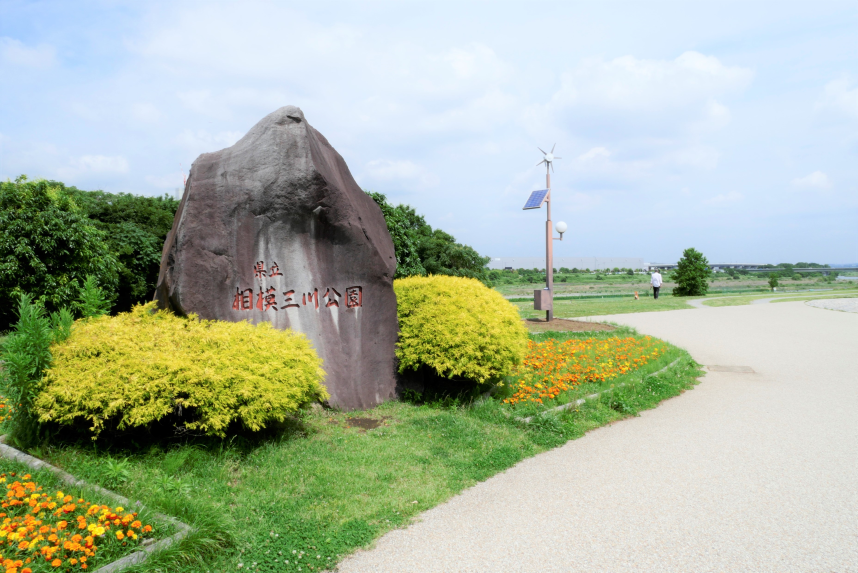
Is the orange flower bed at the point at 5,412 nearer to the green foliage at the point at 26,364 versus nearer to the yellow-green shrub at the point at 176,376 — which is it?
the green foliage at the point at 26,364

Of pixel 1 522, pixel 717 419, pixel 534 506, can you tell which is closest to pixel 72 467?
pixel 1 522

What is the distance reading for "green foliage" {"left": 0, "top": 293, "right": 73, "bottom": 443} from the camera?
4.61 m

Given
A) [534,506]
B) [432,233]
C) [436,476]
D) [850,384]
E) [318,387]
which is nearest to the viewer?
[534,506]

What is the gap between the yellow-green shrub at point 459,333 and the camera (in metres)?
6.55

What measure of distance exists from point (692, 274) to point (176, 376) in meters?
30.6

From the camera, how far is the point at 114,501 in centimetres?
365

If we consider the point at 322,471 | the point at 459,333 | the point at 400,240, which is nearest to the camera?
the point at 322,471

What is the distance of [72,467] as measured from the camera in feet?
14.1

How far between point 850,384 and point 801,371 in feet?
3.12

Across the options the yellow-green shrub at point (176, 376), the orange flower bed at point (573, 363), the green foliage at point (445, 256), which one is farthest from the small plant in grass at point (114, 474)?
the green foliage at point (445, 256)

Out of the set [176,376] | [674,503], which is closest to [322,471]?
[176,376]

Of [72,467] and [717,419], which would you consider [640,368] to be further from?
[72,467]

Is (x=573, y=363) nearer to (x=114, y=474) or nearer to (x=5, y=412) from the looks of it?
(x=114, y=474)

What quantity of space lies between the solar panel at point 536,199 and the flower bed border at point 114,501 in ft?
41.0
